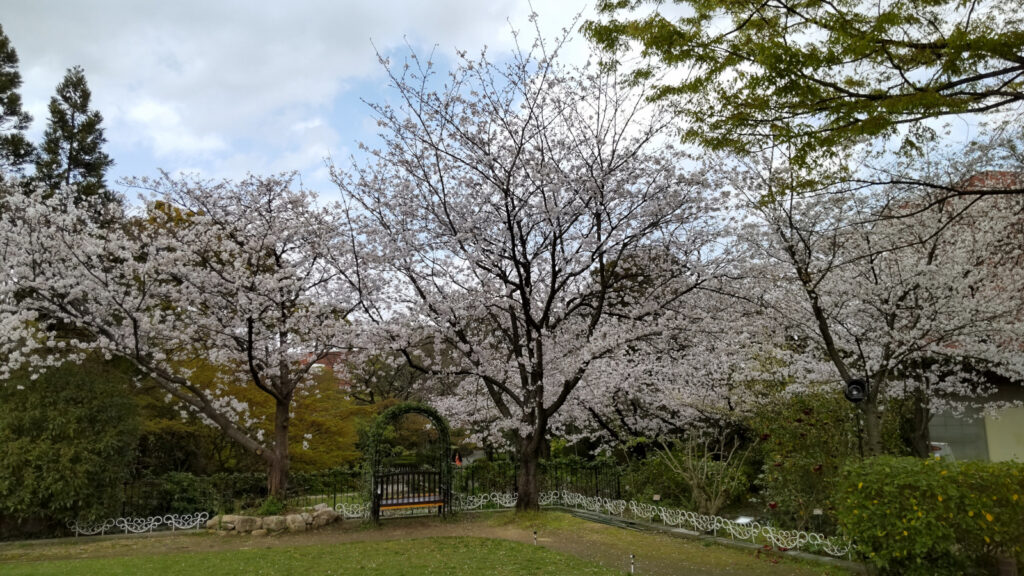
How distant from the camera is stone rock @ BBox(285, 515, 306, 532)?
1037 centimetres

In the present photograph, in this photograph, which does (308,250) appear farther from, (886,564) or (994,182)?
(994,182)

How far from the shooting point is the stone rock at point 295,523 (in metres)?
10.4

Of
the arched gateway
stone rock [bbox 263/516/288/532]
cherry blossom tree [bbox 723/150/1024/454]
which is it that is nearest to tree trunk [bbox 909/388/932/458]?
cherry blossom tree [bbox 723/150/1024/454]

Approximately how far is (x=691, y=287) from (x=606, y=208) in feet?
6.95

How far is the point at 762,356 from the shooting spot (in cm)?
1112

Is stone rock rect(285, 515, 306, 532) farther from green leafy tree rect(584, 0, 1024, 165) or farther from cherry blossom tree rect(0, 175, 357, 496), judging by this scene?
green leafy tree rect(584, 0, 1024, 165)

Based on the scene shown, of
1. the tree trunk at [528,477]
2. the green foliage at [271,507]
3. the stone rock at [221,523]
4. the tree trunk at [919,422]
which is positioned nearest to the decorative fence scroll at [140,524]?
the stone rock at [221,523]

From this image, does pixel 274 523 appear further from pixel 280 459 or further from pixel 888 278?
pixel 888 278

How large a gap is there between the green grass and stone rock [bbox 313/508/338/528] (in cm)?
184

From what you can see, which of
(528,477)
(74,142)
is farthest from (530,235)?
(74,142)

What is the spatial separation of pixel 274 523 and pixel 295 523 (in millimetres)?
347

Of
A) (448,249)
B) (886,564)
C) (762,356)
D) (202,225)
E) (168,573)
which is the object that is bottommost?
(168,573)

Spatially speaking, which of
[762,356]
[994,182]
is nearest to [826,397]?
[762,356]

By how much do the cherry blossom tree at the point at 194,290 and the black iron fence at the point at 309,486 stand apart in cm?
121
